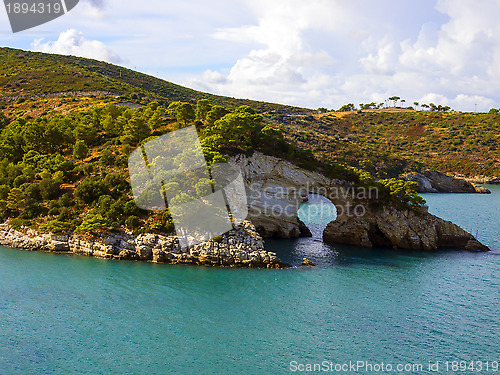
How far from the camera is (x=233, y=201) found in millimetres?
50156

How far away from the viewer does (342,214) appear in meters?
59.0

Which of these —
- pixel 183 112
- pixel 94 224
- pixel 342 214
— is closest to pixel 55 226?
pixel 94 224

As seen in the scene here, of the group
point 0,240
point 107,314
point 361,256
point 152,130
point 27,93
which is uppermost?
point 27,93

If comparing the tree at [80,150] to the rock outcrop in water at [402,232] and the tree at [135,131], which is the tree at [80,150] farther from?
the rock outcrop in water at [402,232]

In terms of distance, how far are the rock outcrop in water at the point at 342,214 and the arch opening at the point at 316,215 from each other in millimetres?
5761

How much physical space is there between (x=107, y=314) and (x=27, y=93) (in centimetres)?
10806

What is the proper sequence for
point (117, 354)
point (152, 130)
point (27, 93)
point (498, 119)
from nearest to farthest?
point (117, 354), point (152, 130), point (27, 93), point (498, 119)

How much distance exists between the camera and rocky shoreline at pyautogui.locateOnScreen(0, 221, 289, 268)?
43.9 metres

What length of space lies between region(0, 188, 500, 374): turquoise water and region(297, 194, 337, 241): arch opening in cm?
1834

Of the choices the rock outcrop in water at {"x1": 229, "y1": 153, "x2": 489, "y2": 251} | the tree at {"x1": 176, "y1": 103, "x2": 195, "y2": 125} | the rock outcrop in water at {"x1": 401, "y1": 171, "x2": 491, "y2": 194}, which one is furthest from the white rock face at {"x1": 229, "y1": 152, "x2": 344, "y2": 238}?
the rock outcrop in water at {"x1": 401, "y1": 171, "x2": 491, "y2": 194}

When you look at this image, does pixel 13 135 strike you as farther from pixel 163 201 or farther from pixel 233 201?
pixel 233 201

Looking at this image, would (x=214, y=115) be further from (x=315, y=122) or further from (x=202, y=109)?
(x=315, y=122)

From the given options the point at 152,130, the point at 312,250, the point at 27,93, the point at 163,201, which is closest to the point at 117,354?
the point at 163,201

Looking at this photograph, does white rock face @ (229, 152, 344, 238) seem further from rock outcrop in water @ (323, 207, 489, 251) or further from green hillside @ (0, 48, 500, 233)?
rock outcrop in water @ (323, 207, 489, 251)
